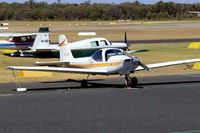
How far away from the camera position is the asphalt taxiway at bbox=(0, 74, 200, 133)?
1176 centimetres

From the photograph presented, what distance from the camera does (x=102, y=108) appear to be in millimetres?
A: 14578

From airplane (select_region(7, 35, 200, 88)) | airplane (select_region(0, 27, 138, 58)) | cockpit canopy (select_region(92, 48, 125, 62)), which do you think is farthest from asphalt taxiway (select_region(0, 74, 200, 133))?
airplane (select_region(0, 27, 138, 58))

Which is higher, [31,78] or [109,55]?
[109,55]

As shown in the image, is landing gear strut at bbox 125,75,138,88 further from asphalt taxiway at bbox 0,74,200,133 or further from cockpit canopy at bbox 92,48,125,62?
cockpit canopy at bbox 92,48,125,62

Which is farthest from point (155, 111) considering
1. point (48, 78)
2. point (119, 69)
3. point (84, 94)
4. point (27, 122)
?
point (48, 78)

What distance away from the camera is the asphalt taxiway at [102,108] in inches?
463

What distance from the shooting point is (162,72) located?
27266mm

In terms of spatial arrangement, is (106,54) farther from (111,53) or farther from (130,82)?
(130,82)

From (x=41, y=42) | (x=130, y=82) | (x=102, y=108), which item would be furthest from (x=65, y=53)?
(x=41, y=42)

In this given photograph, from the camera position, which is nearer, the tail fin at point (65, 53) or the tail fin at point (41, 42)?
the tail fin at point (65, 53)

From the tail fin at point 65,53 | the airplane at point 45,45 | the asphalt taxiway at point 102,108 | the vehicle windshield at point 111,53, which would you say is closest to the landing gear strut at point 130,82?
the asphalt taxiway at point 102,108

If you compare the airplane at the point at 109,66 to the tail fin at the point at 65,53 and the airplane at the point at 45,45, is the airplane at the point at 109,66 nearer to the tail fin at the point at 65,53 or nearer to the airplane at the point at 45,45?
the tail fin at the point at 65,53

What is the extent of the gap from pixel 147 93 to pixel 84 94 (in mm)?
1973

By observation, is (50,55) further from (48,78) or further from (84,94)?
(84,94)
